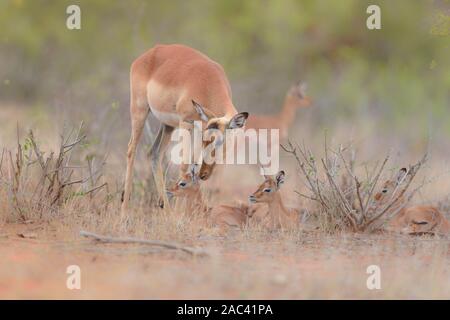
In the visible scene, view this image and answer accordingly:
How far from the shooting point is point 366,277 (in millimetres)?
6578

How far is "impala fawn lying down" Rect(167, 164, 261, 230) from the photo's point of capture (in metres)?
9.20

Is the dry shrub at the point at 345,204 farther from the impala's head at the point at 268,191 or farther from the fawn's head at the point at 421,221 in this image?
the impala's head at the point at 268,191

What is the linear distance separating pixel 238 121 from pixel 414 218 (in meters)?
2.27

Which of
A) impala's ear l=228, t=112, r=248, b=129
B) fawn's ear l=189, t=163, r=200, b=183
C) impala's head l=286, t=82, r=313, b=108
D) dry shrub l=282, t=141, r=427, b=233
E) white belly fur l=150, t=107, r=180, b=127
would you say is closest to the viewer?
impala's ear l=228, t=112, r=248, b=129

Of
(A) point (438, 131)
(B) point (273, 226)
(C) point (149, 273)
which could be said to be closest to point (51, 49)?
(A) point (438, 131)

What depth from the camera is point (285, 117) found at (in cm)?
1753

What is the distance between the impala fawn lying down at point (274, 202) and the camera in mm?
9117

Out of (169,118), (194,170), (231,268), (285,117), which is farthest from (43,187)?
(285,117)

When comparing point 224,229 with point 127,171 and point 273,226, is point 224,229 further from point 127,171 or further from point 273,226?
point 127,171

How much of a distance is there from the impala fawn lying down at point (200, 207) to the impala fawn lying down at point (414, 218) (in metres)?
1.57

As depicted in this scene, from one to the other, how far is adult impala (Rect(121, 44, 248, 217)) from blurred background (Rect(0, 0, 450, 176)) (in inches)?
287

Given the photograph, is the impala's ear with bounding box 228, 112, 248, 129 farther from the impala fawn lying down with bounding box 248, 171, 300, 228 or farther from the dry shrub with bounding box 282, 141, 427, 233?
the impala fawn lying down with bounding box 248, 171, 300, 228

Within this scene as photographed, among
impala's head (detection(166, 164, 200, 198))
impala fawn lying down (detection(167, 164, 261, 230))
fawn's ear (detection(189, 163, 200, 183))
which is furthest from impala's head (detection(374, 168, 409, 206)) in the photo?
impala's head (detection(166, 164, 200, 198))
